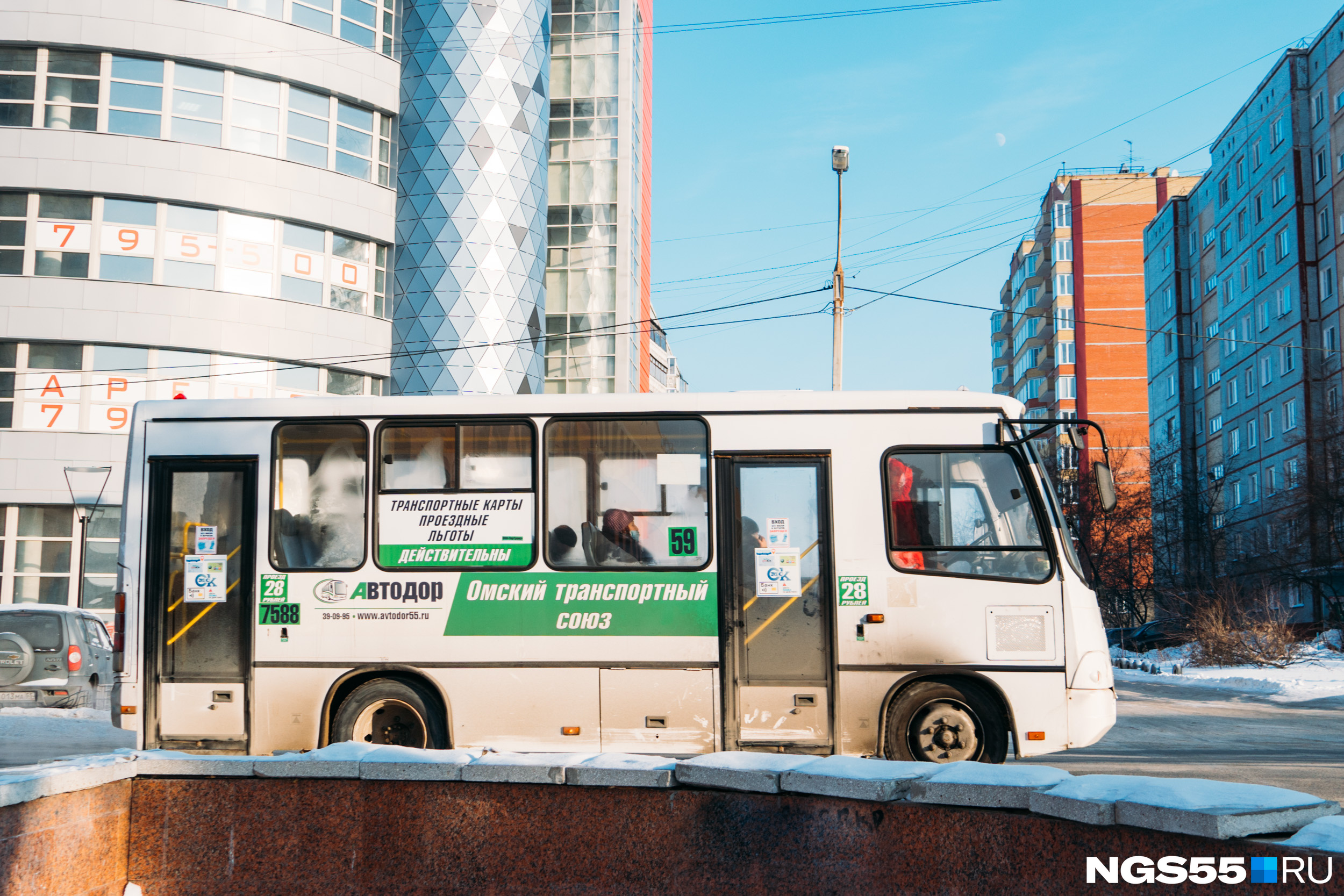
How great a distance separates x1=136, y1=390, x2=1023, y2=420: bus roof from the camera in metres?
9.74

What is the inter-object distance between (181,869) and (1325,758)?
418 inches

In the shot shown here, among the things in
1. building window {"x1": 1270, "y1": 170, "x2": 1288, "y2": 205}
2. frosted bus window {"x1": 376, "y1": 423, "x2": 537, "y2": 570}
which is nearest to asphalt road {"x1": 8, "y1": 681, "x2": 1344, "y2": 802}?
frosted bus window {"x1": 376, "y1": 423, "x2": 537, "y2": 570}

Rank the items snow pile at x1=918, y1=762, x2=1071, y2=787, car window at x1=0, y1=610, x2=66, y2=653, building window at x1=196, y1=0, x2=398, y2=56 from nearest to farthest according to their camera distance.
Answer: snow pile at x1=918, y1=762, x2=1071, y2=787 < car window at x1=0, y1=610, x2=66, y2=653 < building window at x1=196, y1=0, x2=398, y2=56

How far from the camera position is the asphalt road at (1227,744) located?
10047mm

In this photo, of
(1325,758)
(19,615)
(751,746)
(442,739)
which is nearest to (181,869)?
(442,739)

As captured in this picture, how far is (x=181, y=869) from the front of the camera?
214 inches

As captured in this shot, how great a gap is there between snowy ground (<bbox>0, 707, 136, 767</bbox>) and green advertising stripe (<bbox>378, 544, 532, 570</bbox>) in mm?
4031

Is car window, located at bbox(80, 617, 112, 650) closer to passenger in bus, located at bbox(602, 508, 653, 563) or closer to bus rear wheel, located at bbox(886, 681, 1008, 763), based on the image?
passenger in bus, located at bbox(602, 508, 653, 563)

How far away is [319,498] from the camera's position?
986 centimetres

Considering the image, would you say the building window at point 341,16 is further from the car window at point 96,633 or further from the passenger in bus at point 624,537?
the passenger in bus at point 624,537

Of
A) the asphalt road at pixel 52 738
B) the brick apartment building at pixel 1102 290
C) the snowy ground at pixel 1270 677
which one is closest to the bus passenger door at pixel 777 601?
the asphalt road at pixel 52 738

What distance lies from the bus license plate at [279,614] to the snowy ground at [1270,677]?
17.7m

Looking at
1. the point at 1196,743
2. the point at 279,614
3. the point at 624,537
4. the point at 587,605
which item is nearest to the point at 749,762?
the point at 587,605

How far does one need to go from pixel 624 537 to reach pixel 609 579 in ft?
1.23
